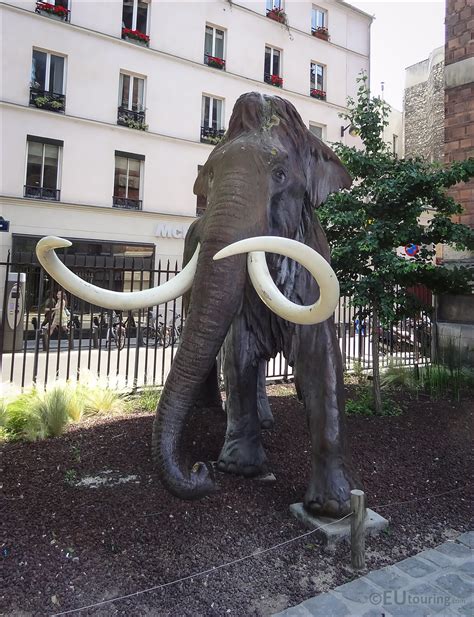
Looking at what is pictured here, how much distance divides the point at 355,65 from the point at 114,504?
23178 millimetres

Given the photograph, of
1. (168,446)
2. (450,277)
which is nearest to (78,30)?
(450,277)

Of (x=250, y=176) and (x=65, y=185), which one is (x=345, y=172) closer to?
(x=250, y=176)

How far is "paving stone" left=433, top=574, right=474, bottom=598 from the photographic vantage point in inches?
91.0

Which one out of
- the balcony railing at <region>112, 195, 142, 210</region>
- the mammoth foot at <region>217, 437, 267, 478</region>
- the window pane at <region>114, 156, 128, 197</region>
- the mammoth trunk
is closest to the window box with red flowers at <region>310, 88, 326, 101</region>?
the window pane at <region>114, 156, 128, 197</region>

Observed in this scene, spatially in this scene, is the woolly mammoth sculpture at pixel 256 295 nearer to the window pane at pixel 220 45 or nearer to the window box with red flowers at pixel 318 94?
the window pane at pixel 220 45

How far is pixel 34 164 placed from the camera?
591 inches

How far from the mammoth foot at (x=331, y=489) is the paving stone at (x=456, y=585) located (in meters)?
0.56

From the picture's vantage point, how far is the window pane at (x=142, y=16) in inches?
666

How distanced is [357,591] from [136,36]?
18675 mm

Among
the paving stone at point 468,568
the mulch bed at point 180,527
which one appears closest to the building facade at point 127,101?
the mulch bed at point 180,527

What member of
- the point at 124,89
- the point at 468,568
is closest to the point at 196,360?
the point at 468,568

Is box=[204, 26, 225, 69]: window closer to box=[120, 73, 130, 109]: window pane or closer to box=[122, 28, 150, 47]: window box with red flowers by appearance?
box=[122, 28, 150, 47]: window box with red flowers

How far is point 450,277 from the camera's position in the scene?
627 cm

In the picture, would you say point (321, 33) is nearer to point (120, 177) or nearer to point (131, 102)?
point (131, 102)
